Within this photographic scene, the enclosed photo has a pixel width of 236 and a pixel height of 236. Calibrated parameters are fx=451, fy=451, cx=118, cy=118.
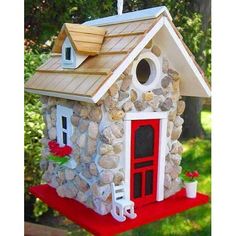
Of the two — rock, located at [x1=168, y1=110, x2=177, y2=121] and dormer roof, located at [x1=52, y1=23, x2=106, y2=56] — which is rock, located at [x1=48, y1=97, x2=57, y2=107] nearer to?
dormer roof, located at [x1=52, y1=23, x2=106, y2=56]

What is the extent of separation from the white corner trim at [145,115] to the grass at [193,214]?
45 centimetres

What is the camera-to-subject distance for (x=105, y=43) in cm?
117

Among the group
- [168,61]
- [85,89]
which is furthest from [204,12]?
[85,89]

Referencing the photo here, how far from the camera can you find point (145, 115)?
117cm

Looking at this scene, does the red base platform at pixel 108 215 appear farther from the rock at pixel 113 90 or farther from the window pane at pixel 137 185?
the rock at pixel 113 90

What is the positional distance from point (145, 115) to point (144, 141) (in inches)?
2.8

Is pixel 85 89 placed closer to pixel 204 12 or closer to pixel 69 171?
pixel 69 171

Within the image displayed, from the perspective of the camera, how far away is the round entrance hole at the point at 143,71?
1.17 m

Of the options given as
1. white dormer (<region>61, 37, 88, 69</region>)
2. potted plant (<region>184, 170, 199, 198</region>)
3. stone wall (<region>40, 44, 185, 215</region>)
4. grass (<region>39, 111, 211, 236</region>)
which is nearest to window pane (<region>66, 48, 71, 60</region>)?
white dormer (<region>61, 37, 88, 69</region>)

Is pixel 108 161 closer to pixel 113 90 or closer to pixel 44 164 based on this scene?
pixel 113 90

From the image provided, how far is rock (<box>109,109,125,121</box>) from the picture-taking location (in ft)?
3.62

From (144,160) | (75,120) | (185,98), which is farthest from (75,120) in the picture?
(185,98)

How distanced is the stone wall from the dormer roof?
118 millimetres

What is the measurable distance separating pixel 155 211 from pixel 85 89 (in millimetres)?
373
